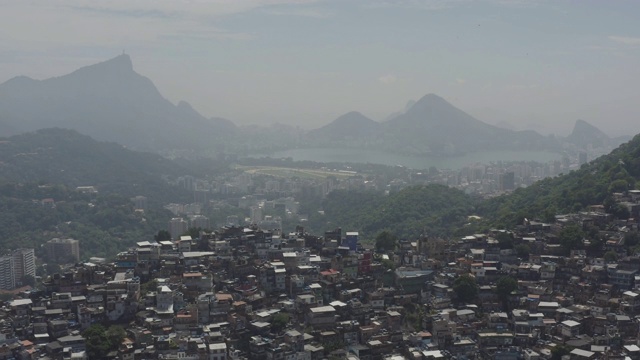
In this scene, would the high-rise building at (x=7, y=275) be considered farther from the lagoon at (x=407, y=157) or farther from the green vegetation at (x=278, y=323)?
the lagoon at (x=407, y=157)

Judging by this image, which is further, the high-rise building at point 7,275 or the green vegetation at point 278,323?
the high-rise building at point 7,275

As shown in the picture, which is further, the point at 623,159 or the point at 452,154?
the point at 452,154

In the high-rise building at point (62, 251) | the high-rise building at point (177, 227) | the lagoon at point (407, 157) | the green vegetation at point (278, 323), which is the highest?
the green vegetation at point (278, 323)

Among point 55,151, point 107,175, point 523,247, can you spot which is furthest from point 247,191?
point 523,247

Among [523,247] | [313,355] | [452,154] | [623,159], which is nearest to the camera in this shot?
[313,355]

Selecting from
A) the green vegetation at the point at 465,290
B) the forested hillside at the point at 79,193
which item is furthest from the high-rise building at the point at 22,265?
the green vegetation at the point at 465,290

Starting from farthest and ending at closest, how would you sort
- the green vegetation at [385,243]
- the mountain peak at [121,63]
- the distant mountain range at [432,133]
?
the mountain peak at [121,63] < the distant mountain range at [432,133] < the green vegetation at [385,243]

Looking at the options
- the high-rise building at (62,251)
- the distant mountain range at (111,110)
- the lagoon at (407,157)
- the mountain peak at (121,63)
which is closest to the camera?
the high-rise building at (62,251)

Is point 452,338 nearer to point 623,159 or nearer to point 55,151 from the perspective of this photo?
point 623,159
